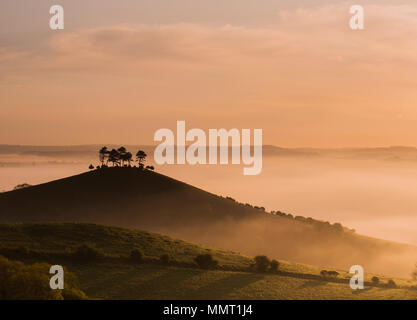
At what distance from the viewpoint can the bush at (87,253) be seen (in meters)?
77.7

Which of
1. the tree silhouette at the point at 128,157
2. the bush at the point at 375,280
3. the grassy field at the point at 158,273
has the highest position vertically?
the tree silhouette at the point at 128,157

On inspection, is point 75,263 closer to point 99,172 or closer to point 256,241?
point 256,241

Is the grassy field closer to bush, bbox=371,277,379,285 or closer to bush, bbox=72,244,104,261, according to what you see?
bush, bbox=72,244,104,261

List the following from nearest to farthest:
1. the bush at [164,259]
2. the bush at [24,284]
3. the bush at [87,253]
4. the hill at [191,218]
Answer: the bush at [24,284] → the bush at [87,253] → the bush at [164,259] → the hill at [191,218]

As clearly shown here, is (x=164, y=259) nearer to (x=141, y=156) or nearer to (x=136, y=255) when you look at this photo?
(x=136, y=255)

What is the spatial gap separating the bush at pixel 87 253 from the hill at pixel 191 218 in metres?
69.1

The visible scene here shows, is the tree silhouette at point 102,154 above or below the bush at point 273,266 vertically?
above

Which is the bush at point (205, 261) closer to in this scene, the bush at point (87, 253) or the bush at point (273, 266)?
the bush at point (273, 266)

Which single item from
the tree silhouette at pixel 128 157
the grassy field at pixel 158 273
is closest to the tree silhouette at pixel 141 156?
the tree silhouette at pixel 128 157

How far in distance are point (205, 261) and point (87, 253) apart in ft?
63.8

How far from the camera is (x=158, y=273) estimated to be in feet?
240

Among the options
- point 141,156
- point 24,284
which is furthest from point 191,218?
point 24,284
